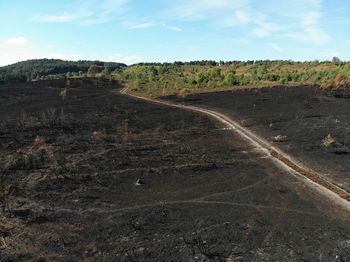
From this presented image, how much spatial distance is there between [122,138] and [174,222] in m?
13.6

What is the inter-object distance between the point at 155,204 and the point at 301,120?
21007mm

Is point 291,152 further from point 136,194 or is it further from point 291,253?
point 291,253

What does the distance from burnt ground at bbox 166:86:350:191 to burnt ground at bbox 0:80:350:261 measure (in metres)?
2.30

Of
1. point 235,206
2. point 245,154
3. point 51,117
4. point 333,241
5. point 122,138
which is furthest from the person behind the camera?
point 51,117

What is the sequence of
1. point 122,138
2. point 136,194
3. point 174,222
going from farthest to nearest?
point 122,138 → point 136,194 → point 174,222

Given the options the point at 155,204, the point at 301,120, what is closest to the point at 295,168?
the point at 155,204

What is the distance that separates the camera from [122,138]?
27562 mm

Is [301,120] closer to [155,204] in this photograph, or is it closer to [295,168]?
[295,168]

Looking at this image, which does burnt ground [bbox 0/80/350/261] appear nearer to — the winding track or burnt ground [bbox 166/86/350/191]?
the winding track

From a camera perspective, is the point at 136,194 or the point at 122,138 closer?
the point at 136,194

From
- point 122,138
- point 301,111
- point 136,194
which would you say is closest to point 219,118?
point 301,111

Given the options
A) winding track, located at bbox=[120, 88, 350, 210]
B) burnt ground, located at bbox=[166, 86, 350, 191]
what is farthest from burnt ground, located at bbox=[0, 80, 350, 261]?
burnt ground, located at bbox=[166, 86, 350, 191]

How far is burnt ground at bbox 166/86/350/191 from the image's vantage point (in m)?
22.3

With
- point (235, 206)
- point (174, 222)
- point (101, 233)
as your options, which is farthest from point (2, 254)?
point (235, 206)
